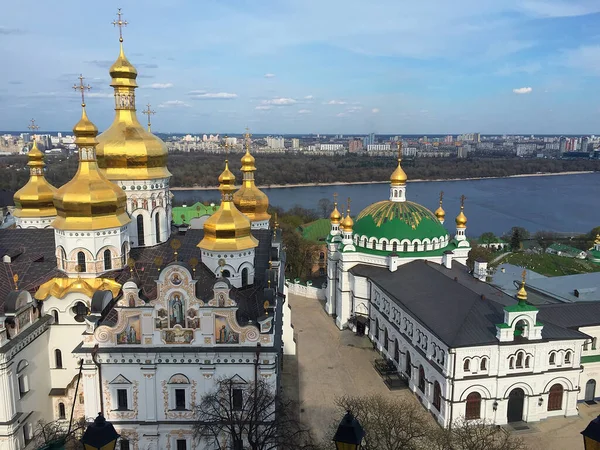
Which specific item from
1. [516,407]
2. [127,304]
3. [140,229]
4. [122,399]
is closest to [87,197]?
[140,229]

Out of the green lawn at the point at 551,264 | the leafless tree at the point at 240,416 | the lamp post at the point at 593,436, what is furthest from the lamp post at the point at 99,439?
the green lawn at the point at 551,264

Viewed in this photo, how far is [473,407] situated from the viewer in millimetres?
12438

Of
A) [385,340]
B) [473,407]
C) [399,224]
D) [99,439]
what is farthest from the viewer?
[399,224]

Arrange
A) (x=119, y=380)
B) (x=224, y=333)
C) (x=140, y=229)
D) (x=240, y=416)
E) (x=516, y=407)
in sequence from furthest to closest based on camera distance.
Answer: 1. (x=140, y=229)
2. (x=516, y=407)
3. (x=119, y=380)
4. (x=224, y=333)
5. (x=240, y=416)

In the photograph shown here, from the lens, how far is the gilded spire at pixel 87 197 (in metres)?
11.5

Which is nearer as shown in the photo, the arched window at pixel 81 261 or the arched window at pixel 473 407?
the arched window at pixel 81 261

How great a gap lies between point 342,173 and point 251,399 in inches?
2974

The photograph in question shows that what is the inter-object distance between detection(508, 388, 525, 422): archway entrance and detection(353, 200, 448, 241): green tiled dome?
7.04m

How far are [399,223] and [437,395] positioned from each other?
7.23m

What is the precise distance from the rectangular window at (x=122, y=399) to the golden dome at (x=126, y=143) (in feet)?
17.9

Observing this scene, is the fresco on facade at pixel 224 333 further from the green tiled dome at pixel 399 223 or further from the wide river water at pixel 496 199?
the wide river water at pixel 496 199

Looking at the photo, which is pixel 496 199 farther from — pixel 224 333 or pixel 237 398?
pixel 224 333

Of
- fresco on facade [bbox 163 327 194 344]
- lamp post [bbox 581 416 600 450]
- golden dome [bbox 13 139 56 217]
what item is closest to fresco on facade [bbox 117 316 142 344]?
fresco on facade [bbox 163 327 194 344]

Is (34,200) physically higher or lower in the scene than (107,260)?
higher
